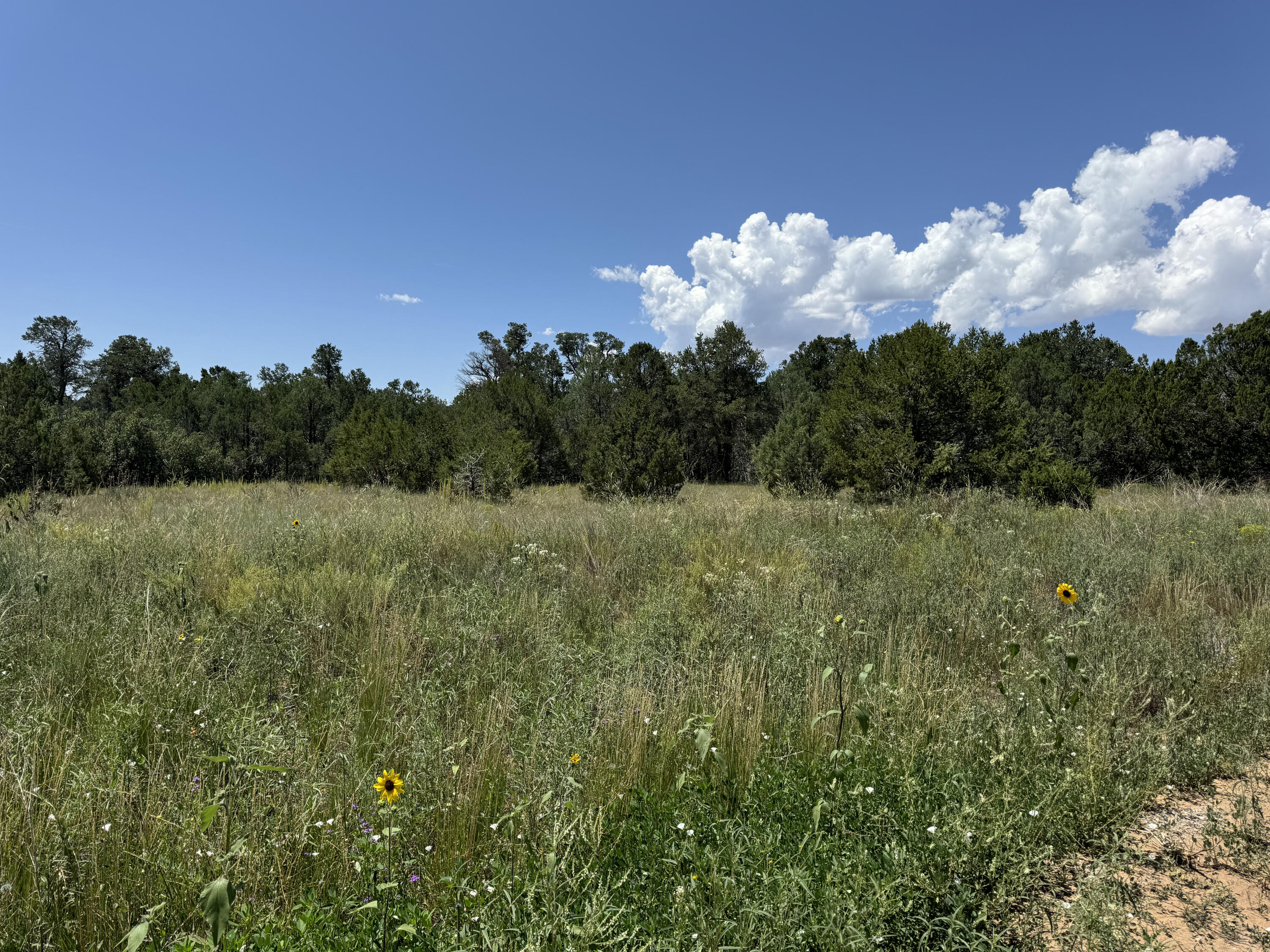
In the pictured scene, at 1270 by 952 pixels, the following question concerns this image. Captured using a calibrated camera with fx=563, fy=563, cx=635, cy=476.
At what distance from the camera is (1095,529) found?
23.3 feet

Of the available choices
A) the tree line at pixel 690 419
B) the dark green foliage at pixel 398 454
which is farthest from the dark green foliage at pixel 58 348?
the dark green foliage at pixel 398 454

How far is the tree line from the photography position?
13406 millimetres

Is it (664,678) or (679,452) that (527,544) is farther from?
(679,452)

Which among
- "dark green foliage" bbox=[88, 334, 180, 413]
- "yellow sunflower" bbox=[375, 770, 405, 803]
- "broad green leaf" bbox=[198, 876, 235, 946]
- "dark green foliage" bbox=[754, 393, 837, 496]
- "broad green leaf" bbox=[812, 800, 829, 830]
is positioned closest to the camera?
"broad green leaf" bbox=[198, 876, 235, 946]

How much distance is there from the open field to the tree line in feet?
22.2

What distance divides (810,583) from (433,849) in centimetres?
374

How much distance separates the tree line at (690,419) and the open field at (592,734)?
266 inches

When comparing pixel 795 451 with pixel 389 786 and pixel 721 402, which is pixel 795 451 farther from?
pixel 389 786

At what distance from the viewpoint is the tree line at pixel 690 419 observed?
44.0 feet

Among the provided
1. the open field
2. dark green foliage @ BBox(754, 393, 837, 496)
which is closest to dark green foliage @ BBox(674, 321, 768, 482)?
dark green foliage @ BBox(754, 393, 837, 496)

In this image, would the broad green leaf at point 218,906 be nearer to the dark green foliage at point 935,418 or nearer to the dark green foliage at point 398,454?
the dark green foliage at point 935,418

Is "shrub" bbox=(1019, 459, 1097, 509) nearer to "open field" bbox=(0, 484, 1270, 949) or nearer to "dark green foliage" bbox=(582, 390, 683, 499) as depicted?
"open field" bbox=(0, 484, 1270, 949)

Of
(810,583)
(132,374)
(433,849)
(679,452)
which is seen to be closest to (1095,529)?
(810,583)

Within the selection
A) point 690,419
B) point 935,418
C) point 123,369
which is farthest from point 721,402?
point 123,369
